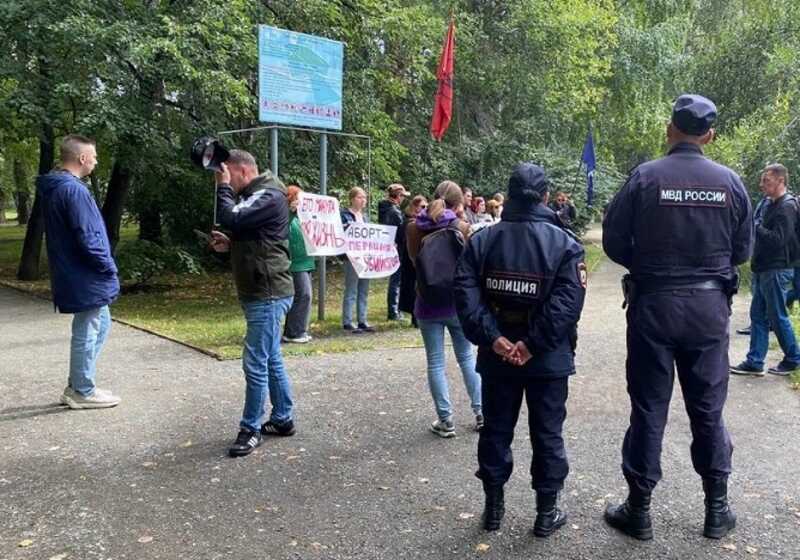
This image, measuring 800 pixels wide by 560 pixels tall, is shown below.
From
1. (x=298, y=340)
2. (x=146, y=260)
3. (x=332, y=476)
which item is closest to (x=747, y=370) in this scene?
(x=332, y=476)

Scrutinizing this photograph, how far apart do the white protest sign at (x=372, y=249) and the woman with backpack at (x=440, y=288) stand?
3942 mm

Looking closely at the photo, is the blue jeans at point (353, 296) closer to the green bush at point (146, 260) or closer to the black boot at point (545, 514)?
the green bush at point (146, 260)

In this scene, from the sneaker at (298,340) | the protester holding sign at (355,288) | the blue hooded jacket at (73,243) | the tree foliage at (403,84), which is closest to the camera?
the blue hooded jacket at (73,243)

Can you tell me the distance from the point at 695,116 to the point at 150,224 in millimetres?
15422

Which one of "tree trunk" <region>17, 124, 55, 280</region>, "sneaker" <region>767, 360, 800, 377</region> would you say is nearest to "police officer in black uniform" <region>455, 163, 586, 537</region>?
"sneaker" <region>767, 360, 800, 377</region>

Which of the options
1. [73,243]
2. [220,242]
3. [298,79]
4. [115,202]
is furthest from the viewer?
[115,202]

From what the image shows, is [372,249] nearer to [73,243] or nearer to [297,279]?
[297,279]

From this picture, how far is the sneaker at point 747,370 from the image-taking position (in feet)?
22.6

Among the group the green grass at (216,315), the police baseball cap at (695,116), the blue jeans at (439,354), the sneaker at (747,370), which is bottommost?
the green grass at (216,315)

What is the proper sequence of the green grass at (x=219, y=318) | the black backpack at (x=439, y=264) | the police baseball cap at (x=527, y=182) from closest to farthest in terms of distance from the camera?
the police baseball cap at (x=527, y=182) < the black backpack at (x=439, y=264) < the green grass at (x=219, y=318)

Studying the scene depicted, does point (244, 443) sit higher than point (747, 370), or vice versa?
point (747, 370)

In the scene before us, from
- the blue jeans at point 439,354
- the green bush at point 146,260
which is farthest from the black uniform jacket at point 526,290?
A: the green bush at point 146,260

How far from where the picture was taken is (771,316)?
6.82 m

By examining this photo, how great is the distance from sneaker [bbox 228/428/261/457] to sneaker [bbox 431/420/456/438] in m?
1.25
